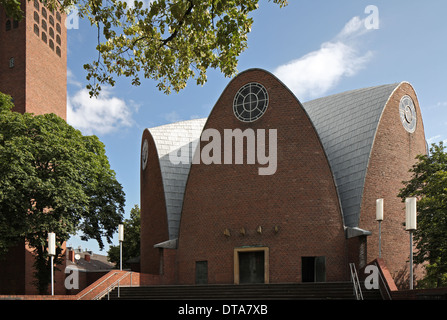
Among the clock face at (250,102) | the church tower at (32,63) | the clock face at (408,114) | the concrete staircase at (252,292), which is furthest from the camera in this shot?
the church tower at (32,63)

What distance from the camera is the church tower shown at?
33.3 m

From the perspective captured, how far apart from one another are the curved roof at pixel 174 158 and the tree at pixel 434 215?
13304 mm

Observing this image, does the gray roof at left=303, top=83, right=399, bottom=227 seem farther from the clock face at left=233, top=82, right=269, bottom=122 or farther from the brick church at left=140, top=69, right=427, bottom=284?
the clock face at left=233, top=82, right=269, bottom=122

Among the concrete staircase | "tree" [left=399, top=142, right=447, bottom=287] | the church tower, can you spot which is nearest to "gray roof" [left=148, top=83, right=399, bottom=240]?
"tree" [left=399, top=142, right=447, bottom=287]

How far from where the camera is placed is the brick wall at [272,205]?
21344 millimetres

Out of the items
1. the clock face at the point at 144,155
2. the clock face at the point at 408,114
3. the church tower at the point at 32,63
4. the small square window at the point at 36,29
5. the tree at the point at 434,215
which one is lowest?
the tree at the point at 434,215

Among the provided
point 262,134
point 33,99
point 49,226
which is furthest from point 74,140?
point 262,134

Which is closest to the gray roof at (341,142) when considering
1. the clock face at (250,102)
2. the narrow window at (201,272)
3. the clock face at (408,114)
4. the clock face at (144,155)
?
the clock face at (408,114)

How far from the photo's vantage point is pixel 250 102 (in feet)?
78.4

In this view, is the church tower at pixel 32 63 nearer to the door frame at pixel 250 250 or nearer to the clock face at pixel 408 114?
the door frame at pixel 250 250

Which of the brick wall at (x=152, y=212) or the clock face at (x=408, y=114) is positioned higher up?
the clock face at (x=408, y=114)

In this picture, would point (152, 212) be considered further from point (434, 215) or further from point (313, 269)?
point (434, 215)

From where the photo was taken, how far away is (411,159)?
2458 centimetres
